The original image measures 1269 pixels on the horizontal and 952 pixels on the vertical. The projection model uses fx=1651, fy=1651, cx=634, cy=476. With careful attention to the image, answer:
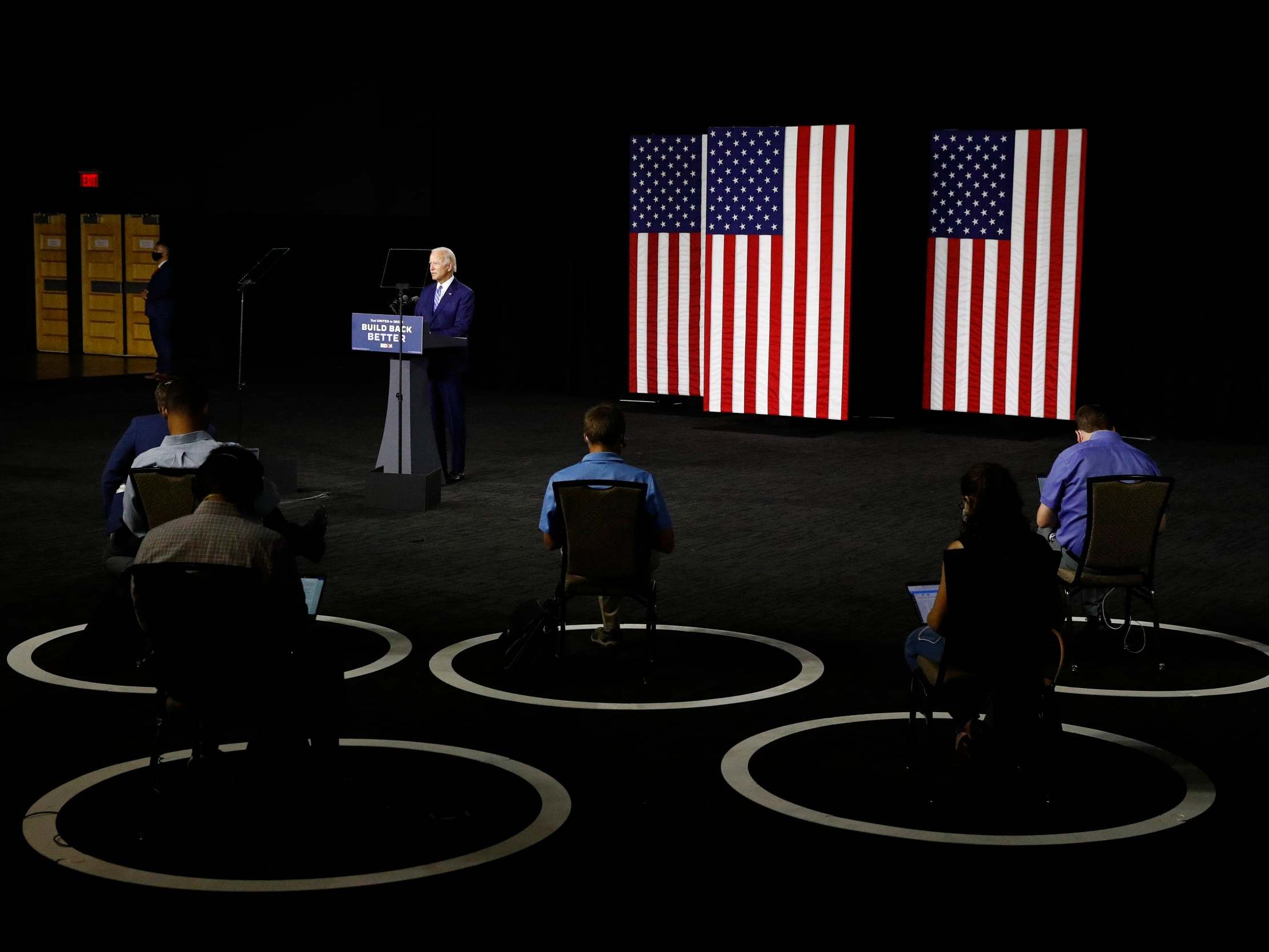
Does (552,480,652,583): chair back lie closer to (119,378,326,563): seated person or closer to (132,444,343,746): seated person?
(119,378,326,563): seated person

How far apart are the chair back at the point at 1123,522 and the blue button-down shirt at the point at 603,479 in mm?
1678

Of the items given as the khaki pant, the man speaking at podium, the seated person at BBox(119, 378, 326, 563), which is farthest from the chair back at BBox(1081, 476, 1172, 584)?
the man speaking at podium

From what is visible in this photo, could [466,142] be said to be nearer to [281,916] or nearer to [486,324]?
[486,324]

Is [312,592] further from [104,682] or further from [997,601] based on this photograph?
[997,601]

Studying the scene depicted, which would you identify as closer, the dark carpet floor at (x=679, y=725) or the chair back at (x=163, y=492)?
the dark carpet floor at (x=679, y=725)

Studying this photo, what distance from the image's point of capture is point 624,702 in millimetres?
5910

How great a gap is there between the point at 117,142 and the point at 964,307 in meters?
10.2

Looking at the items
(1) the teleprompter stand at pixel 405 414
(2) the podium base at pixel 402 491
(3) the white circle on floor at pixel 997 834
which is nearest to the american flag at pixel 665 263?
(1) the teleprompter stand at pixel 405 414

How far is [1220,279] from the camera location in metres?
13.6

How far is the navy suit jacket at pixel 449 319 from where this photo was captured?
1095 cm

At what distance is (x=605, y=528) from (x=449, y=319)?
505cm

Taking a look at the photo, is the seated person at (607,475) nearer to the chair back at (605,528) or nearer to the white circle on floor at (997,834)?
the chair back at (605,528)

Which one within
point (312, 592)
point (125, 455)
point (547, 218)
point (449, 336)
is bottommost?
point (312, 592)

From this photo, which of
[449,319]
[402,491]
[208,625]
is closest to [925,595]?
[208,625]
